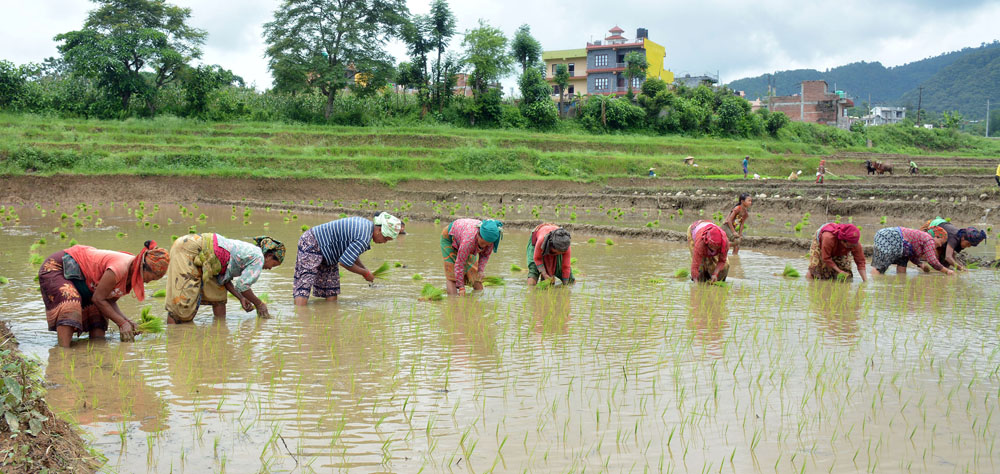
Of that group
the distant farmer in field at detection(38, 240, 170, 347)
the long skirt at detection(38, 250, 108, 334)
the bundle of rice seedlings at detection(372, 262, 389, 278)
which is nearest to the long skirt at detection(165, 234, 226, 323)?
the distant farmer in field at detection(38, 240, 170, 347)

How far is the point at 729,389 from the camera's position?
4484 millimetres

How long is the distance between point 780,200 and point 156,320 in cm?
1658

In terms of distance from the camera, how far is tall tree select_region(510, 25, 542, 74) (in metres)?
47.2

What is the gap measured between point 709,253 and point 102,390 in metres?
6.44

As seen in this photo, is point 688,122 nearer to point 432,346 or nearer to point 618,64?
point 618,64

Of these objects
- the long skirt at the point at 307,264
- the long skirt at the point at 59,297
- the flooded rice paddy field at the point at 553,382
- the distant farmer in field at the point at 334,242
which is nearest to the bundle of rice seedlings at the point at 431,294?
the flooded rice paddy field at the point at 553,382

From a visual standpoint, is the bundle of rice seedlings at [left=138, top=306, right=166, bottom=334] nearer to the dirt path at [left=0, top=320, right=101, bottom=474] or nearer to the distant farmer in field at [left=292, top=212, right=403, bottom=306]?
the distant farmer in field at [left=292, top=212, right=403, bottom=306]

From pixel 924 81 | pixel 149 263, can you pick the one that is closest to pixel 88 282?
pixel 149 263

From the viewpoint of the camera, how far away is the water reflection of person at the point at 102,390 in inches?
156

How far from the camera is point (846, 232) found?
8.61m

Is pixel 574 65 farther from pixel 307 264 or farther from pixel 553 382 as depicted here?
pixel 553 382

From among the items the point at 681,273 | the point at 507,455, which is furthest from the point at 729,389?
the point at 681,273

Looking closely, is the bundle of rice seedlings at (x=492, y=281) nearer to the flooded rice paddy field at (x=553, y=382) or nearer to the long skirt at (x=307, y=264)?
the flooded rice paddy field at (x=553, y=382)

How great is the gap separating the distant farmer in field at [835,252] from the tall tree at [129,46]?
31592 millimetres
